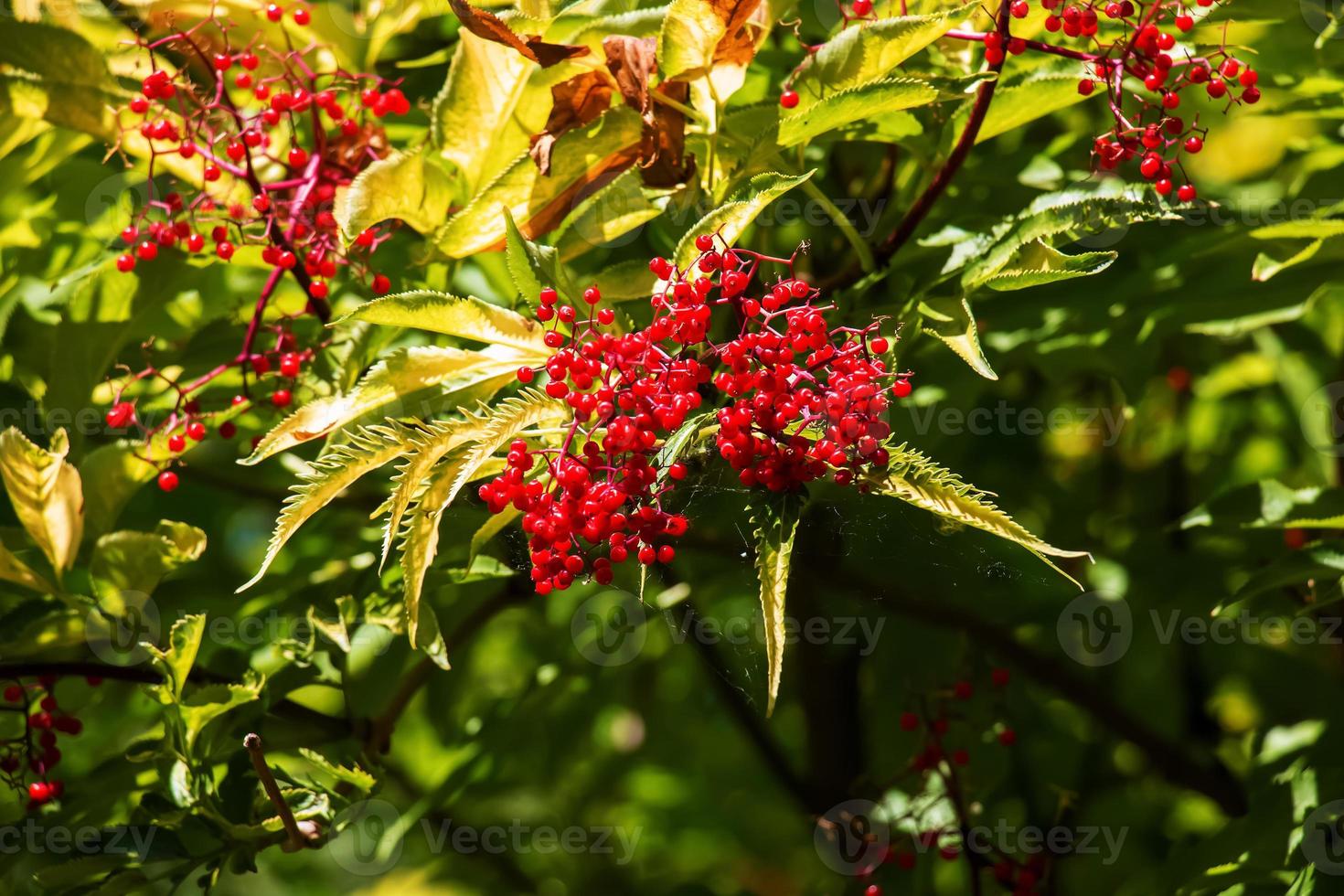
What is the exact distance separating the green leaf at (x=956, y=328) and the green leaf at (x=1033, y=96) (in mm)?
289

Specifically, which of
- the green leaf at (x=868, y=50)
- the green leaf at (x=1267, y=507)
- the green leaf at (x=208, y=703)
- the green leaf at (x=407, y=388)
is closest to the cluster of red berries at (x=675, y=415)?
the green leaf at (x=407, y=388)

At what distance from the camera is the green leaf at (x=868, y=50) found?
4.40 feet

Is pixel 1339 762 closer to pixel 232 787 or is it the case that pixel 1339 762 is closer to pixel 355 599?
pixel 355 599

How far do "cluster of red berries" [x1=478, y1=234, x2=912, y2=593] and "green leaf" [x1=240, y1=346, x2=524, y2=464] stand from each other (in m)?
0.14

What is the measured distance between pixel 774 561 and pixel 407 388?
0.50 meters

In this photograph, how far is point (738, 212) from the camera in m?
1.29

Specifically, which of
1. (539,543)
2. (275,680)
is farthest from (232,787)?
(539,543)

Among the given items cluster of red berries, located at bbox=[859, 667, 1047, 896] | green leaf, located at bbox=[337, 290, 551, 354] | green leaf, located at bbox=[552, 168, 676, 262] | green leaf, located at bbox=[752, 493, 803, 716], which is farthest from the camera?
cluster of red berries, located at bbox=[859, 667, 1047, 896]

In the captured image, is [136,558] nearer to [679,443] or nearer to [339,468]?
[339,468]

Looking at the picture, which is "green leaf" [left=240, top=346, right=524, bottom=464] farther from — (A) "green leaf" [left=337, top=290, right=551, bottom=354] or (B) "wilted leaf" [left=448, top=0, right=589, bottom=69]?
(B) "wilted leaf" [left=448, top=0, right=589, bottom=69]

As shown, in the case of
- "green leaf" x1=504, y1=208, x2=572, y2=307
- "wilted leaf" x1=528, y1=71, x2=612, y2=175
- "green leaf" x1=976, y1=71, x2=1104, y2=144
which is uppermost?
"wilted leaf" x1=528, y1=71, x2=612, y2=175

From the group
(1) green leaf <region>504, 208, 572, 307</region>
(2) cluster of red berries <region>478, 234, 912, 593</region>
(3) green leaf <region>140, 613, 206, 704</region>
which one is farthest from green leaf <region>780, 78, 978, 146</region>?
(3) green leaf <region>140, 613, 206, 704</region>

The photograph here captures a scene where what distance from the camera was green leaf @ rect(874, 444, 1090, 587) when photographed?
117cm

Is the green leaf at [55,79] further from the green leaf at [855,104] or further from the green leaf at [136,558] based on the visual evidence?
the green leaf at [855,104]
